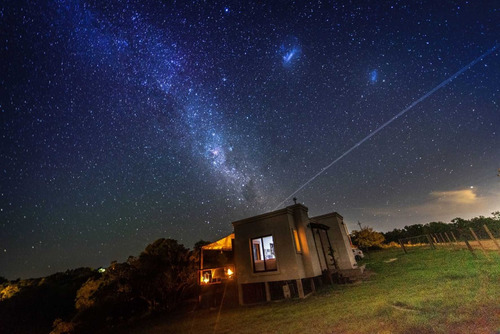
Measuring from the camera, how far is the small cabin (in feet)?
48.1

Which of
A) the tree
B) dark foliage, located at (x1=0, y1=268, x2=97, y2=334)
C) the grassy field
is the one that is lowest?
the grassy field

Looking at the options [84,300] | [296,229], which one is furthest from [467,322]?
[84,300]

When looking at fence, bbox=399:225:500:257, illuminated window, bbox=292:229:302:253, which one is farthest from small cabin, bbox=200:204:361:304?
fence, bbox=399:225:500:257

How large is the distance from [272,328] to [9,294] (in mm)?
45957

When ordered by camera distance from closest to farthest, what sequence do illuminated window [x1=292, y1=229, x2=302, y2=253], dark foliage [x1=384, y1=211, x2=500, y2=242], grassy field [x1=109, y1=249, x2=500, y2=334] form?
grassy field [x1=109, y1=249, x2=500, y2=334], illuminated window [x1=292, y1=229, x2=302, y2=253], dark foliage [x1=384, y1=211, x2=500, y2=242]

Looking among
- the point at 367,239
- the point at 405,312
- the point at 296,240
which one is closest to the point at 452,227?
the point at 367,239

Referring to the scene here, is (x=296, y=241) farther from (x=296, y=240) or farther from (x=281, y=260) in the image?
(x=281, y=260)

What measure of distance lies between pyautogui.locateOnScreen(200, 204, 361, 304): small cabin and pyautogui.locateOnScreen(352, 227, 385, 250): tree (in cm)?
2376

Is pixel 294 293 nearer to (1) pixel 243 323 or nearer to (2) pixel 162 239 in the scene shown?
(1) pixel 243 323

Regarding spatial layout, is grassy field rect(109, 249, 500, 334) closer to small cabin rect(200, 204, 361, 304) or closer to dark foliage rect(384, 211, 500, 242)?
small cabin rect(200, 204, 361, 304)

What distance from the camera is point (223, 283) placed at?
19.0 meters

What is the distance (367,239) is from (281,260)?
3295 centimetres

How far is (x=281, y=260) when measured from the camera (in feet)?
48.3

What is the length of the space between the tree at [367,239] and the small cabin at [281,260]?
935 inches
